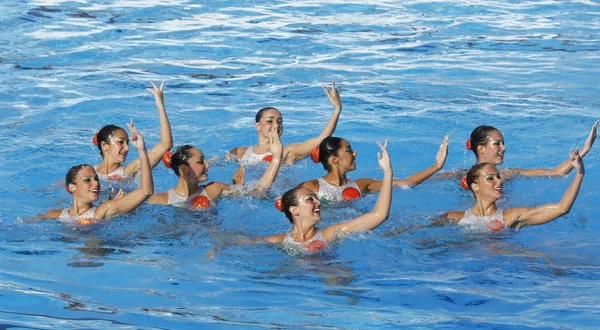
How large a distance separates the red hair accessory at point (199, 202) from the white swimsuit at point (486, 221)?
2504 mm

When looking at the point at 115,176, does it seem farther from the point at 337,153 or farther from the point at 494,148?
the point at 494,148

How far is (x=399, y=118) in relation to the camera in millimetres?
12094

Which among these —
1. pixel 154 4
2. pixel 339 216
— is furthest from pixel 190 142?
pixel 154 4

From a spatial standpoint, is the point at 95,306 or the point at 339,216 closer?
the point at 95,306

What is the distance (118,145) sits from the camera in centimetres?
917

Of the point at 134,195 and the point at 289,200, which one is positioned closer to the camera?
the point at 289,200

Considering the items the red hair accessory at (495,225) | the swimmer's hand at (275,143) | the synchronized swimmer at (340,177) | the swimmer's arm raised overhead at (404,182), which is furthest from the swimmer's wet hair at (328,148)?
the red hair accessory at (495,225)

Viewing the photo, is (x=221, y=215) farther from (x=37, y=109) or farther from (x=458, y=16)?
(x=458, y=16)

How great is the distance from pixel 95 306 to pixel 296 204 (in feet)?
6.29

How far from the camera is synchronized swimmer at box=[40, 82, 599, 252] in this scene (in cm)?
711

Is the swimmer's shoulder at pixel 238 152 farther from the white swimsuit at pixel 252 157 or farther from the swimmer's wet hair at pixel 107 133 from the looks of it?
the swimmer's wet hair at pixel 107 133

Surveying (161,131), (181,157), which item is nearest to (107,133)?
(161,131)

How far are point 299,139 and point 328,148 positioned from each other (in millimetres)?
2887

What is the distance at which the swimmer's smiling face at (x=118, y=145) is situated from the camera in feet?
30.0
